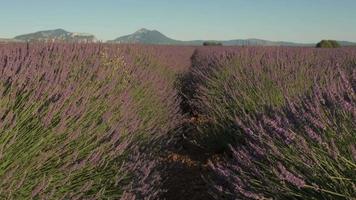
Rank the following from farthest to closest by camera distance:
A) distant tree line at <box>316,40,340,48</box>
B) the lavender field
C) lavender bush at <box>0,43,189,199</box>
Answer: distant tree line at <box>316,40,340,48</box> < lavender bush at <box>0,43,189,199</box> < the lavender field

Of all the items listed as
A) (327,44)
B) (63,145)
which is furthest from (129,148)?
(327,44)

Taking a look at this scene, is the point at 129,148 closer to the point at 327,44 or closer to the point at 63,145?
the point at 63,145

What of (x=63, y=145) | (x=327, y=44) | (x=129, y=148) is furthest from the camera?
(x=327, y=44)

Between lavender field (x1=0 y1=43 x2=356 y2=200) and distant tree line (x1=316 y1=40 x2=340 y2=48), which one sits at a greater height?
lavender field (x1=0 y1=43 x2=356 y2=200)

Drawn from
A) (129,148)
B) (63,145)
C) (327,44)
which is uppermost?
(63,145)

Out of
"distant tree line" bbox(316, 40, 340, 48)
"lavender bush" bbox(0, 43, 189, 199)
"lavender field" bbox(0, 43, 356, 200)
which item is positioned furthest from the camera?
"distant tree line" bbox(316, 40, 340, 48)

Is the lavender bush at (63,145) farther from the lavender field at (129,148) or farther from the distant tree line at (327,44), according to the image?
the distant tree line at (327,44)

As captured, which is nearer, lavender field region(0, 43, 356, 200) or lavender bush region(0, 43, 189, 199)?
lavender field region(0, 43, 356, 200)

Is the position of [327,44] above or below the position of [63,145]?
below

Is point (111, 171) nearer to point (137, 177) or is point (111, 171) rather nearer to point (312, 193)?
point (137, 177)

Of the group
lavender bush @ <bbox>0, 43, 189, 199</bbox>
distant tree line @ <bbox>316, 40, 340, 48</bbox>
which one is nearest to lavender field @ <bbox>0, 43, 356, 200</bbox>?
lavender bush @ <bbox>0, 43, 189, 199</bbox>

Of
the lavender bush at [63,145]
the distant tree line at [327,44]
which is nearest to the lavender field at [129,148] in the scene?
the lavender bush at [63,145]

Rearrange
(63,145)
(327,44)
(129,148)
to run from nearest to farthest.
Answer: (63,145), (129,148), (327,44)

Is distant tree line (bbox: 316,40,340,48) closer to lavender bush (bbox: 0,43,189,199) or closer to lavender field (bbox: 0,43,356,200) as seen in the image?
lavender field (bbox: 0,43,356,200)
